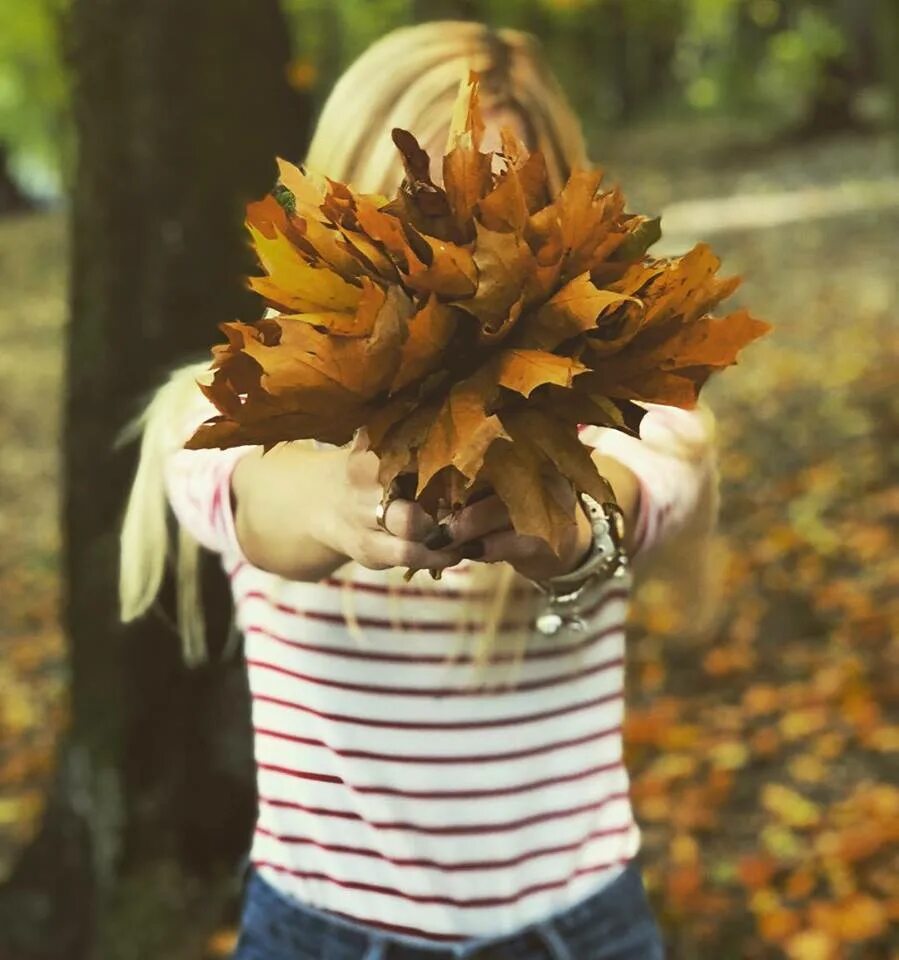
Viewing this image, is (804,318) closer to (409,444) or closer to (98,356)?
(98,356)

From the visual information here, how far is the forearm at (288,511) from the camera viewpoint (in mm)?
1225

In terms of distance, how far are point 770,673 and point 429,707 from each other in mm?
2995

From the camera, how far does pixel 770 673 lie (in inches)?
164

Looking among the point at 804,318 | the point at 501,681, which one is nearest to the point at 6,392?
the point at 804,318

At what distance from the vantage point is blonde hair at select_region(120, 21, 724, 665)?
1469mm

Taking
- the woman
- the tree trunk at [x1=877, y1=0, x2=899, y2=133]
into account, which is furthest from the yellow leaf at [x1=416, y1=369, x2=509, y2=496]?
the tree trunk at [x1=877, y1=0, x2=899, y2=133]

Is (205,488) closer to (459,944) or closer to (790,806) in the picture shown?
(459,944)

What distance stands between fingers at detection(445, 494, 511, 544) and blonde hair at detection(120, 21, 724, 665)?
1.30ft


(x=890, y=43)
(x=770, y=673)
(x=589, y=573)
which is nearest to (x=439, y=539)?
(x=589, y=573)

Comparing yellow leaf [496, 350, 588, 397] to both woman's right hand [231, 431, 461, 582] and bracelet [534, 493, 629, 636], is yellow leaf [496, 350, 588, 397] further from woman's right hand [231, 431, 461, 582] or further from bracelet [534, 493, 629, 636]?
bracelet [534, 493, 629, 636]

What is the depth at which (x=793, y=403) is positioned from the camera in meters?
6.83

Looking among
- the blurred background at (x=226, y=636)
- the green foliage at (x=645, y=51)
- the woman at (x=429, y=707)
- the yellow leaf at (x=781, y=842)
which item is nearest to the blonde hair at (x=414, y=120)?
the woman at (x=429, y=707)

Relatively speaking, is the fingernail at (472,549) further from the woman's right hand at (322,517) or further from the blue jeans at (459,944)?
the blue jeans at (459,944)

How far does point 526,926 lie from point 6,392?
9.50m
